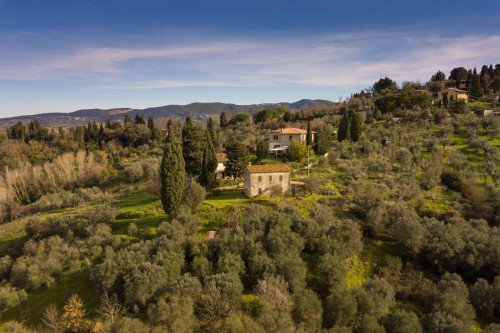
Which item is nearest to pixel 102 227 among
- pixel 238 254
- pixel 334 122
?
pixel 238 254

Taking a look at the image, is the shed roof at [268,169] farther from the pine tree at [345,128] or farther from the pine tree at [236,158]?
the pine tree at [345,128]

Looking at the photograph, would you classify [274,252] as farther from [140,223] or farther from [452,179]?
[452,179]

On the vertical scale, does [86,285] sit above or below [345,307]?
below

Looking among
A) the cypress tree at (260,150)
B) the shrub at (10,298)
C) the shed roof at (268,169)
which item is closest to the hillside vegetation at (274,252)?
the shrub at (10,298)

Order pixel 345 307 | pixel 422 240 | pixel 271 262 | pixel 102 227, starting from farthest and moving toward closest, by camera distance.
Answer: pixel 102 227
pixel 422 240
pixel 271 262
pixel 345 307

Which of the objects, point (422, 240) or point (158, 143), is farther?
point (158, 143)

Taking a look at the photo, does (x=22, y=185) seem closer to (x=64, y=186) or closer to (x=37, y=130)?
(x=64, y=186)

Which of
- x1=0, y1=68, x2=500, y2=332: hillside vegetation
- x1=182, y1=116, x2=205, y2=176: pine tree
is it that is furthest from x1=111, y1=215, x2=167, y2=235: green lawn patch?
x1=182, y1=116, x2=205, y2=176: pine tree

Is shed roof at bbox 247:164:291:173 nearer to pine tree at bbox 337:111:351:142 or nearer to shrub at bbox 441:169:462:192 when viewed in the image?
shrub at bbox 441:169:462:192

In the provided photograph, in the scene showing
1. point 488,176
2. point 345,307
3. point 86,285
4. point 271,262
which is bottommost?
point 86,285
